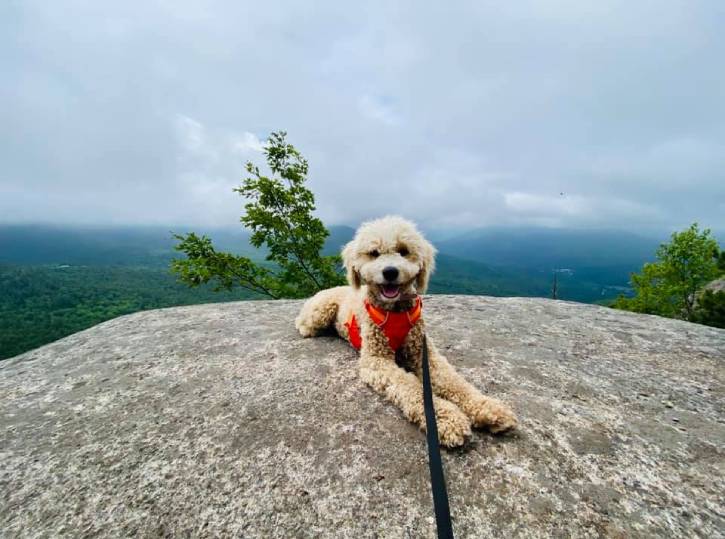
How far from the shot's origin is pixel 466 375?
12.5 ft

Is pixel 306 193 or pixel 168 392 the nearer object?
pixel 168 392

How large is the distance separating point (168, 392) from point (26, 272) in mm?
173197

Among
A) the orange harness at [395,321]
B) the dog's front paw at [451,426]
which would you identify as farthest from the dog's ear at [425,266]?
the dog's front paw at [451,426]

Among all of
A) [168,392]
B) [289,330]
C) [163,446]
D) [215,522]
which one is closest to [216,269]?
[289,330]

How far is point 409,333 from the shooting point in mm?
3871

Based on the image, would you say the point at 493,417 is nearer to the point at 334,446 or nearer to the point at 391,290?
the point at 334,446

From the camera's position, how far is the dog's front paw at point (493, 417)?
2.75 meters

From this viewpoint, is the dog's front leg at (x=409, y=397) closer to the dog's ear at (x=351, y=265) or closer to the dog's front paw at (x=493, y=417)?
the dog's front paw at (x=493, y=417)

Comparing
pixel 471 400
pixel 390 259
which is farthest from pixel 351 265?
pixel 471 400

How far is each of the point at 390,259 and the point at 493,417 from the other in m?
1.98

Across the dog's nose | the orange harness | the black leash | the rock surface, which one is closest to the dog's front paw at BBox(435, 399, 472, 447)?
the rock surface

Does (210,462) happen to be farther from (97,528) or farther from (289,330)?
(289,330)

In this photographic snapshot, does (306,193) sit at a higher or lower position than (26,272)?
higher

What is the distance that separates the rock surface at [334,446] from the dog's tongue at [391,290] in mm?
1073
